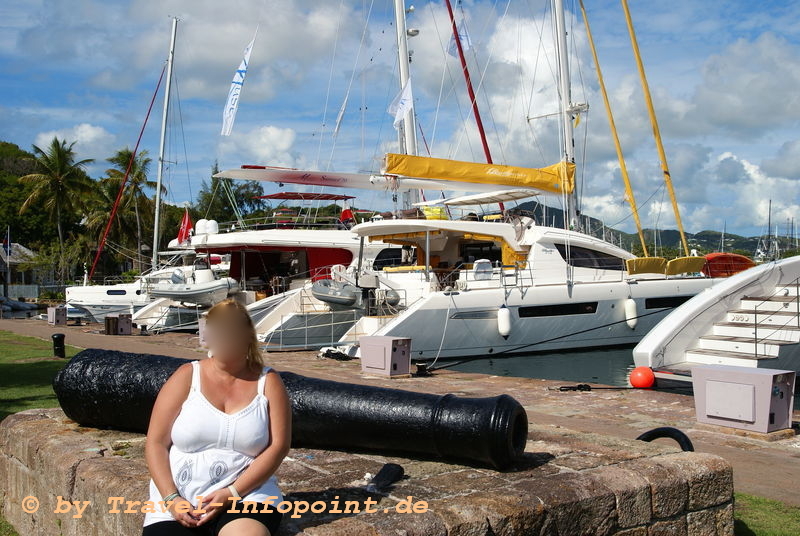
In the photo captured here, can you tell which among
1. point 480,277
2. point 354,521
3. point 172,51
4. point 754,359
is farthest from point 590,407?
point 172,51

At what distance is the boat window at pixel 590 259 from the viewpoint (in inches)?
722

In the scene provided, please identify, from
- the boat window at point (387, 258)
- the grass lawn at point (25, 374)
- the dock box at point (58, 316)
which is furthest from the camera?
the dock box at point (58, 316)

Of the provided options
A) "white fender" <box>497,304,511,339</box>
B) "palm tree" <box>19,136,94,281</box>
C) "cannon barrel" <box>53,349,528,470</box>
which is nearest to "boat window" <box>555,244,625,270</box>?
"white fender" <box>497,304,511,339</box>

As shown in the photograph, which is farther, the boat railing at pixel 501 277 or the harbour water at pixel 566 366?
the boat railing at pixel 501 277

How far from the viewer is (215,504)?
2648mm

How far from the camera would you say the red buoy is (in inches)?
416

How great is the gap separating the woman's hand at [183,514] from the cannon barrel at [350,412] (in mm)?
1239

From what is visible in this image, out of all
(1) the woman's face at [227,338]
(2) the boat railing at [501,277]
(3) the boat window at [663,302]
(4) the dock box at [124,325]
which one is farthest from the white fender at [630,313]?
(1) the woman's face at [227,338]

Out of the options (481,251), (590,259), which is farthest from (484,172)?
(590,259)

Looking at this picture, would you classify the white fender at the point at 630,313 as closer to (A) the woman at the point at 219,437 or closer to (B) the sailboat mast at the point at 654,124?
(B) the sailboat mast at the point at 654,124

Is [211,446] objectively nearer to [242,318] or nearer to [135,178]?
[242,318]

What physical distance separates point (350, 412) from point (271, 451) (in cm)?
106

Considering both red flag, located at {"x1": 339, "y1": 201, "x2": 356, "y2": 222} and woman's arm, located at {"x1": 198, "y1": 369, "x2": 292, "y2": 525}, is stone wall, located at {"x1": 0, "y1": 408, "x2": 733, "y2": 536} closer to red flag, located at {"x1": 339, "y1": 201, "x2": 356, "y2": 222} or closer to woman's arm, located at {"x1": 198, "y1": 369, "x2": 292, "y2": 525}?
Answer: woman's arm, located at {"x1": 198, "y1": 369, "x2": 292, "y2": 525}

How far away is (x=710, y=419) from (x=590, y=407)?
5.90 feet
